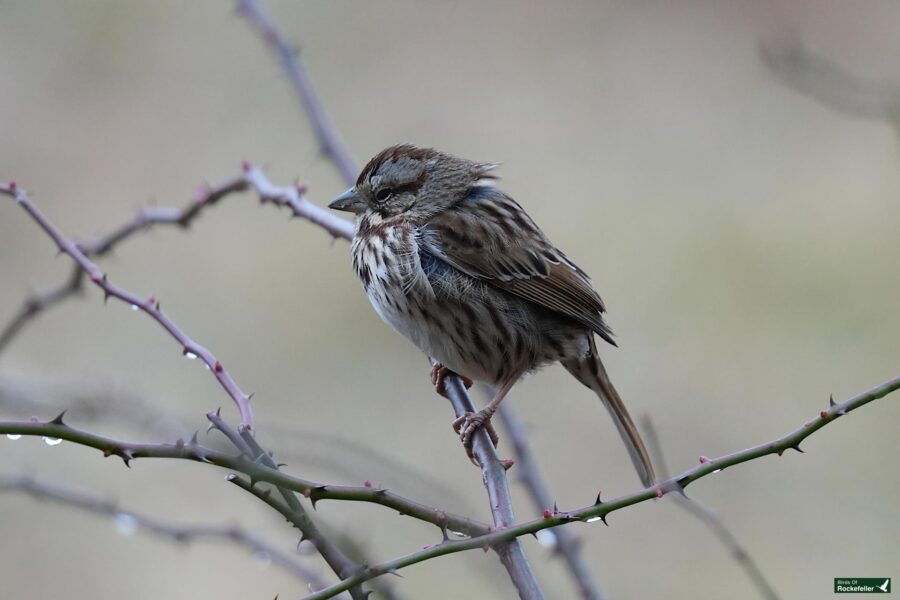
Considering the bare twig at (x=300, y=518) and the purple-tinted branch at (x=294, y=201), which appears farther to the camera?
the purple-tinted branch at (x=294, y=201)

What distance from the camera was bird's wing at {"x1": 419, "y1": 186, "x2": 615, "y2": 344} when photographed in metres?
3.73

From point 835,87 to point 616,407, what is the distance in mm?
1280

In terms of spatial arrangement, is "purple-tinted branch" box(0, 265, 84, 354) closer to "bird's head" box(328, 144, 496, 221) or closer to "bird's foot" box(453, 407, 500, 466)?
"bird's head" box(328, 144, 496, 221)

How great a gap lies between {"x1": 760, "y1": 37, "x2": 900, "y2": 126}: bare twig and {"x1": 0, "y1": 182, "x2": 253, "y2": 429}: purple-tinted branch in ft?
5.72

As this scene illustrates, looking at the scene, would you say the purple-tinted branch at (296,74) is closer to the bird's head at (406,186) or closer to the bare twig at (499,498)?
the bird's head at (406,186)

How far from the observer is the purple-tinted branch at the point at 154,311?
228 centimetres

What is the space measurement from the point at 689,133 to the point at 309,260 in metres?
3.25

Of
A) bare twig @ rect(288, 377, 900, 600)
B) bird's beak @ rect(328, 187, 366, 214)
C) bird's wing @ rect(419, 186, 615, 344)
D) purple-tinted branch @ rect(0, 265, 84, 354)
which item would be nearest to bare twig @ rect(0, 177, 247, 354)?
purple-tinted branch @ rect(0, 265, 84, 354)

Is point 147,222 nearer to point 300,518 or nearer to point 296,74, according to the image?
point 296,74

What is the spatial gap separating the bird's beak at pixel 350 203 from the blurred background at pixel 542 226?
148 cm

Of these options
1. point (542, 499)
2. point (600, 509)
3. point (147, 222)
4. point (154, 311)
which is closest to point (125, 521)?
point (154, 311)

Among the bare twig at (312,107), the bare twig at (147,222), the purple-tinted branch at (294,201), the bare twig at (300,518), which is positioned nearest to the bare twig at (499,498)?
the bare twig at (312,107)

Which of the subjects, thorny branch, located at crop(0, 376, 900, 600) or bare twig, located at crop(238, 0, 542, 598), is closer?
thorny branch, located at crop(0, 376, 900, 600)

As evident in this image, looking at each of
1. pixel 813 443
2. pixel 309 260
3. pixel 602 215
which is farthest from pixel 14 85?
pixel 813 443
